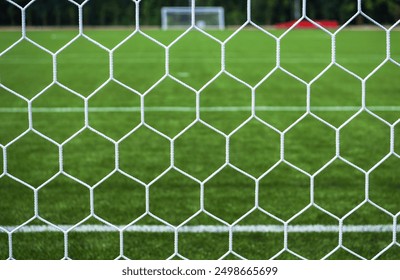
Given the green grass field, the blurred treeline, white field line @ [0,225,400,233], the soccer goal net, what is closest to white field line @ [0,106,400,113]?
the green grass field

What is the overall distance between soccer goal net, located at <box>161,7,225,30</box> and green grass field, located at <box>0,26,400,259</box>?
82.3 feet

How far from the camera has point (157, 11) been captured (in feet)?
121

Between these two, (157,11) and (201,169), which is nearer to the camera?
(201,169)

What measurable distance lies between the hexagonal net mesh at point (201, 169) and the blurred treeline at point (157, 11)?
84.8ft

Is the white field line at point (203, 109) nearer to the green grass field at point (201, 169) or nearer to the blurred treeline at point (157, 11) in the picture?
the green grass field at point (201, 169)

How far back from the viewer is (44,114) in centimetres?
591

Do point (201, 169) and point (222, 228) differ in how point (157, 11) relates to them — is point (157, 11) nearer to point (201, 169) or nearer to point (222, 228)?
point (201, 169)

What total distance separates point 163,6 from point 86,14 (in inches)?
159

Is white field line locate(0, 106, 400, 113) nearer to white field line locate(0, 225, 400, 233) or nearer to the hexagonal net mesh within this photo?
the hexagonal net mesh

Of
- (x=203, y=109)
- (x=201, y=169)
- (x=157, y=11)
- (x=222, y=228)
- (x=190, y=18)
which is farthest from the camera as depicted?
(x=157, y=11)

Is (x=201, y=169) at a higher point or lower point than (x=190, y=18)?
higher

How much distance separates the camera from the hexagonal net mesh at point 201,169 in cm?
223

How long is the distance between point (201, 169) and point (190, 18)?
30.9 metres

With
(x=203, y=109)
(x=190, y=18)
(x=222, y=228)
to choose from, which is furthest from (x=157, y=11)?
(x=222, y=228)
